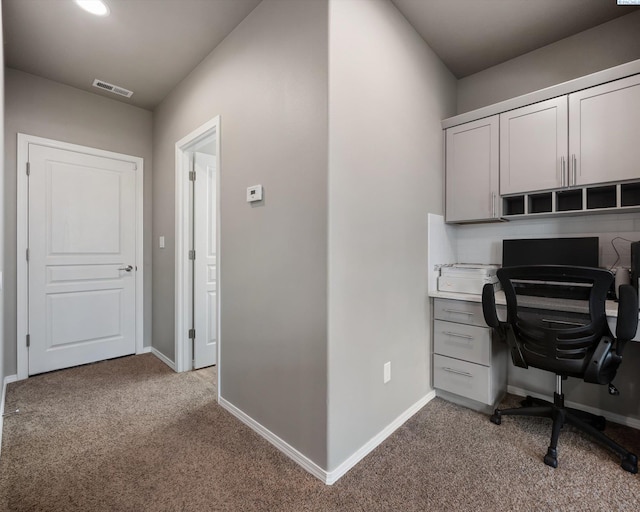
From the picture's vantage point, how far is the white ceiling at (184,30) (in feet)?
6.44

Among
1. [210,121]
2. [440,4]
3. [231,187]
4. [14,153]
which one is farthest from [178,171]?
[440,4]

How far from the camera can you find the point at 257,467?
5.30 feet

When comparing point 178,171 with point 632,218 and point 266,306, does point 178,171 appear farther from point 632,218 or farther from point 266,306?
point 632,218

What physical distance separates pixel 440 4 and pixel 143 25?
199 centimetres

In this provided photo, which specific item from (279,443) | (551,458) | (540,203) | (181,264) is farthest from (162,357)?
(540,203)

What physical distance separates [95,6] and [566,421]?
3.83 meters

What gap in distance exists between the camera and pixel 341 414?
5.17 feet

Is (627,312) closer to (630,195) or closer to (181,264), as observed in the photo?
(630,195)

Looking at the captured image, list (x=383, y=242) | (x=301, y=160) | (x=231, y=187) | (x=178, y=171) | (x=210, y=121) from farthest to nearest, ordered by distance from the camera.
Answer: (x=178, y=171) → (x=210, y=121) → (x=231, y=187) → (x=383, y=242) → (x=301, y=160)

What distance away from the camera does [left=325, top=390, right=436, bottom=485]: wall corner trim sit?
1.53 m

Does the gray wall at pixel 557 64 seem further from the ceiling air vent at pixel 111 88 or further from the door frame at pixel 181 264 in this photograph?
the ceiling air vent at pixel 111 88

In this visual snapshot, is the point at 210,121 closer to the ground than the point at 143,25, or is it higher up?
closer to the ground

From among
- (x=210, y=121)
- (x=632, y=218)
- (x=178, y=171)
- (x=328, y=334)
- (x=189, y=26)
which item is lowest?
(x=328, y=334)

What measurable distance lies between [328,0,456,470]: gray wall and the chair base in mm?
621
